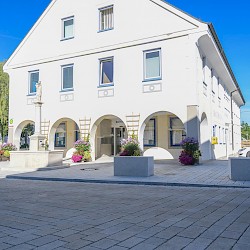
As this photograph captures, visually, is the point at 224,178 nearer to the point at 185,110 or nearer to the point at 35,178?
the point at 185,110

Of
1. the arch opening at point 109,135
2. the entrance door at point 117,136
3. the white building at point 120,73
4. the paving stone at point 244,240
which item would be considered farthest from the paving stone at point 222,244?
the entrance door at point 117,136

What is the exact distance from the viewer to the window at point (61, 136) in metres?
21.7

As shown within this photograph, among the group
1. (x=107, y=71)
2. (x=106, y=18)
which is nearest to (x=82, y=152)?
(x=107, y=71)

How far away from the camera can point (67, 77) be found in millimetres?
19156

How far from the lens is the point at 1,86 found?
32.6 meters

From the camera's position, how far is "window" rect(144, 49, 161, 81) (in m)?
15.8

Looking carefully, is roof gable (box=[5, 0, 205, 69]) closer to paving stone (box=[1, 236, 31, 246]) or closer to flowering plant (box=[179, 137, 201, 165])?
flowering plant (box=[179, 137, 201, 165])

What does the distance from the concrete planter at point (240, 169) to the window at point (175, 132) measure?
332 inches

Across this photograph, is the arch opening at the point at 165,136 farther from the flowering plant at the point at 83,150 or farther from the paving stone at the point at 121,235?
the paving stone at the point at 121,235

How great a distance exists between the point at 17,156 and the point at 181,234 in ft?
39.3

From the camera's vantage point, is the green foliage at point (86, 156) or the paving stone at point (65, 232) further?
the green foliage at point (86, 156)

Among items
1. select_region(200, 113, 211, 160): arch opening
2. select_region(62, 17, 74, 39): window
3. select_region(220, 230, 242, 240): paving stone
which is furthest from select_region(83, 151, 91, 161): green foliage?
select_region(220, 230, 242, 240): paving stone

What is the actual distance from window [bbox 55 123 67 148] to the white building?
0.08 meters

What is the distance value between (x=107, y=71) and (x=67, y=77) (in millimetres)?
3075
